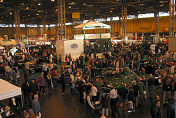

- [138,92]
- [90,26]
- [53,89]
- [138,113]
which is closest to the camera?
[138,113]

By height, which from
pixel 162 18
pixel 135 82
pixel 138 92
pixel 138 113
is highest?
pixel 162 18

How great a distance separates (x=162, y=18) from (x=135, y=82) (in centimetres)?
4641

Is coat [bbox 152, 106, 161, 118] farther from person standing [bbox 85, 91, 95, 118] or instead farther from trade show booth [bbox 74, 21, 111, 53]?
trade show booth [bbox 74, 21, 111, 53]

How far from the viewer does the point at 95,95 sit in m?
7.83

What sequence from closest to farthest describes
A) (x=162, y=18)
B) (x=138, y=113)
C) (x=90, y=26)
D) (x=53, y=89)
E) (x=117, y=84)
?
1. (x=138, y=113)
2. (x=117, y=84)
3. (x=53, y=89)
4. (x=90, y=26)
5. (x=162, y=18)

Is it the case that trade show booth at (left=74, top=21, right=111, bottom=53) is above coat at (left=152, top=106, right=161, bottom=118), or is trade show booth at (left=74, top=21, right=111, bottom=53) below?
above

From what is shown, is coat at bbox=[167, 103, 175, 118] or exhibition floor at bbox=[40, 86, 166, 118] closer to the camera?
coat at bbox=[167, 103, 175, 118]

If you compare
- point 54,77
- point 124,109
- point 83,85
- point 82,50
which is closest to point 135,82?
point 124,109

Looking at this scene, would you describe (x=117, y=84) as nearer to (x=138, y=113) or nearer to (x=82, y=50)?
(x=138, y=113)

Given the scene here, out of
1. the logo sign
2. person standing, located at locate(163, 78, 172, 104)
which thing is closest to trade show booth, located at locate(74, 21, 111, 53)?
the logo sign

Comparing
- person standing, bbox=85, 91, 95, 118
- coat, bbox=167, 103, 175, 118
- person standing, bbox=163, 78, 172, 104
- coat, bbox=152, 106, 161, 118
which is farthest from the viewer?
person standing, bbox=163, 78, 172, 104

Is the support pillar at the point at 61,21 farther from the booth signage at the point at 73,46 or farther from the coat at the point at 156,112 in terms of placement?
the coat at the point at 156,112

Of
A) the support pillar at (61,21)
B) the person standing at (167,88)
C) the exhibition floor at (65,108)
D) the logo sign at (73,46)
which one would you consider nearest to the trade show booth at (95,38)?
the logo sign at (73,46)

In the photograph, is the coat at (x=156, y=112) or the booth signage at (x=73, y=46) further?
the booth signage at (x=73, y=46)
